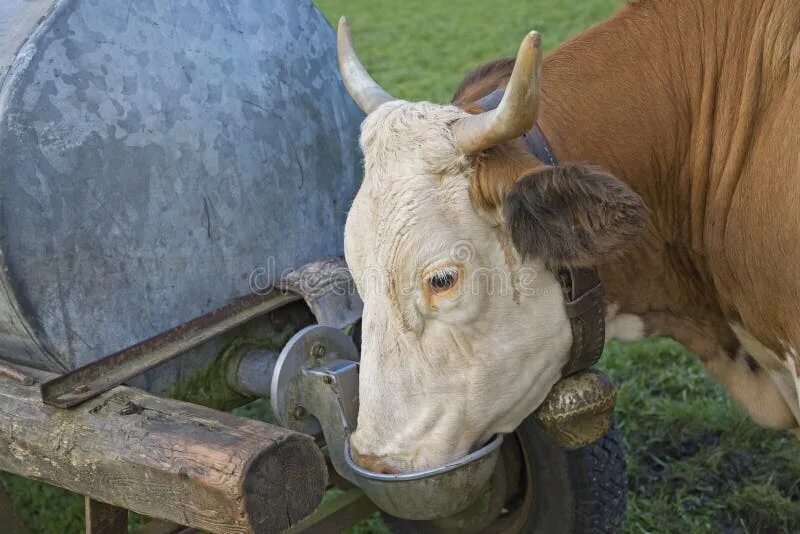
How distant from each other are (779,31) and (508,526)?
153 centimetres

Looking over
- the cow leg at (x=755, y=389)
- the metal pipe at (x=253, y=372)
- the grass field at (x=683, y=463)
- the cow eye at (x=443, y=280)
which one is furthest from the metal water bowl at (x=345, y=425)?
the grass field at (x=683, y=463)

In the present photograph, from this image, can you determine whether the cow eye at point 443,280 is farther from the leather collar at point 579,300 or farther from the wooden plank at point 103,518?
the wooden plank at point 103,518

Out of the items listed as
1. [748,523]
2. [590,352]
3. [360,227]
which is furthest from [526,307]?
[748,523]

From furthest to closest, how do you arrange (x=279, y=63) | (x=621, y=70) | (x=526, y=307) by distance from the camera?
(x=279, y=63) < (x=621, y=70) < (x=526, y=307)

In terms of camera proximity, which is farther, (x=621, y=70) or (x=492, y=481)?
(x=492, y=481)

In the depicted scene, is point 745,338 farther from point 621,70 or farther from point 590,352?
point 621,70

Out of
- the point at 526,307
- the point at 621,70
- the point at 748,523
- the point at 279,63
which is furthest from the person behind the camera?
the point at 748,523

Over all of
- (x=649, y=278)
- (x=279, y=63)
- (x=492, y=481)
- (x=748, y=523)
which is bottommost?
(x=748, y=523)

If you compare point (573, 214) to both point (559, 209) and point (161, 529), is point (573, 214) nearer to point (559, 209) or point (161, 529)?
point (559, 209)

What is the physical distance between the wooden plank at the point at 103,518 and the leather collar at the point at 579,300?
1.07 m

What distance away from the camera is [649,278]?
8.41 feet

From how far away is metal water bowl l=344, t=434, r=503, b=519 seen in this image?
2.21m

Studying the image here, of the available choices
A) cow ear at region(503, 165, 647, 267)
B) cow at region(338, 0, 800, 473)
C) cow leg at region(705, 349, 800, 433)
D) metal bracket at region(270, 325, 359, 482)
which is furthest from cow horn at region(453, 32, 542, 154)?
cow leg at region(705, 349, 800, 433)

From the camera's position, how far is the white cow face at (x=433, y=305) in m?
2.18
